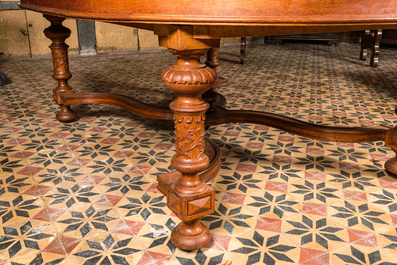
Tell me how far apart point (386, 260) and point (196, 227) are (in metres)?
0.84

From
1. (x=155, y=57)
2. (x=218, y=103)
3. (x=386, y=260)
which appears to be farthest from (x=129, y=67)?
(x=386, y=260)

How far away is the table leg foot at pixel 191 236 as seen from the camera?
1.65 metres

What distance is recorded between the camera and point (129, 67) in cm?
642

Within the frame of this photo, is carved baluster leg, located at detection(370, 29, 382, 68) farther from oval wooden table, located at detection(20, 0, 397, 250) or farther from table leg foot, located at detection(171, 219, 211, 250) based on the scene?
table leg foot, located at detection(171, 219, 211, 250)

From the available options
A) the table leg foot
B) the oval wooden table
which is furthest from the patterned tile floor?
the oval wooden table

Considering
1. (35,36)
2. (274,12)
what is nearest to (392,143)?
(274,12)

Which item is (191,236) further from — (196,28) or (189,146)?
(196,28)

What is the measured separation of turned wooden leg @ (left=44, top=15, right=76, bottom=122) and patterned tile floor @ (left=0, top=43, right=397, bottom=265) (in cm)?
13

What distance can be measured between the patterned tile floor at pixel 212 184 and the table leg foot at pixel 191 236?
48mm

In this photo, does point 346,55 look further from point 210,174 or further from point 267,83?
point 210,174

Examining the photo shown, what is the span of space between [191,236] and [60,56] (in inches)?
91.4

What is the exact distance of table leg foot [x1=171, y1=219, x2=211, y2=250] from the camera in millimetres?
1649

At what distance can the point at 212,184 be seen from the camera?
2303mm

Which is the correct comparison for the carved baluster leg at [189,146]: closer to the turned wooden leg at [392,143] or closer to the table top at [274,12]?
the table top at [274,12]
